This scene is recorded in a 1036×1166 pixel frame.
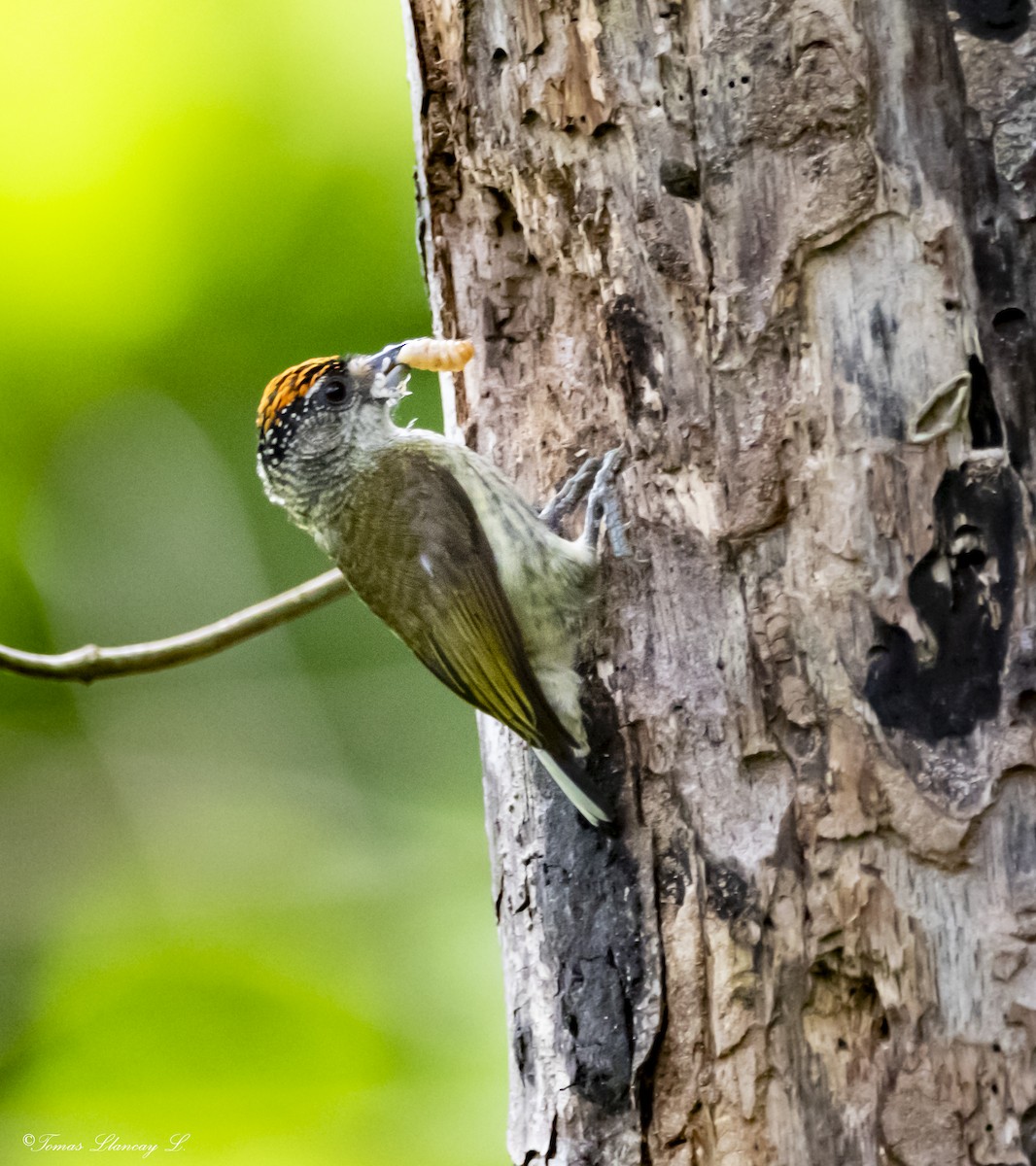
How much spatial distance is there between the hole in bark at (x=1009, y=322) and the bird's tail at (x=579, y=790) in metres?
1.01

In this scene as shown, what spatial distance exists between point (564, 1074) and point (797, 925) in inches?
21.6

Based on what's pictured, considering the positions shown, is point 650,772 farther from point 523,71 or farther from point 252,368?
point 252,368

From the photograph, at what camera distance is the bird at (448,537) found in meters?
2.43

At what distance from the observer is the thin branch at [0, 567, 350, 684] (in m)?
2.95

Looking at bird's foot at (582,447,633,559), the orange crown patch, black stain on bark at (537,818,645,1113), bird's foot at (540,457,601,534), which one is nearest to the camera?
black stain on bark at (537,818,645,1113)

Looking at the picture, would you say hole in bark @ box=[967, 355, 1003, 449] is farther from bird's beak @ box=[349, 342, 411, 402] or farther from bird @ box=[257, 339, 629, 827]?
bird's beak @ box=[349, 342, 411, 402]

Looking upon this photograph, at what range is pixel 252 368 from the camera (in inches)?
189

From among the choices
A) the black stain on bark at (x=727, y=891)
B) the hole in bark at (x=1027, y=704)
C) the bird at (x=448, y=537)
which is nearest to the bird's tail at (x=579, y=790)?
the bird at (x=448, y=537)

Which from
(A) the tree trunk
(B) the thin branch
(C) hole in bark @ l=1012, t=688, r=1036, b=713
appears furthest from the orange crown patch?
(C) hole in bark @ l=1012, t=688, r=1036, b=713

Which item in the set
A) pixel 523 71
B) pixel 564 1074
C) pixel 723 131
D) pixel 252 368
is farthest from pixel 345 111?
pixel 564 1074

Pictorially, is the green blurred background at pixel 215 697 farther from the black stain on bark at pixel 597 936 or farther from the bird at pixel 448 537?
the black stain on bark at pixel 597 936

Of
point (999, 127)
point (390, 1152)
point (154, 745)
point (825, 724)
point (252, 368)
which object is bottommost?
point (390, 1152)

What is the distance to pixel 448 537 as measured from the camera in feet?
9.55

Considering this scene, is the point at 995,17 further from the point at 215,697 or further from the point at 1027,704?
the point at 215,697
